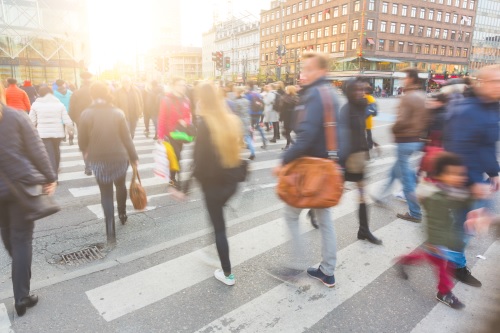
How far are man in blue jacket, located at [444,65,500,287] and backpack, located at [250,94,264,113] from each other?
9.51 m

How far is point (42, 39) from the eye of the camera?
4122cm

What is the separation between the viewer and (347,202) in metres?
5.96

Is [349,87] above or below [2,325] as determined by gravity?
above

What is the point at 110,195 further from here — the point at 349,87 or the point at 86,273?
the point at 349,87

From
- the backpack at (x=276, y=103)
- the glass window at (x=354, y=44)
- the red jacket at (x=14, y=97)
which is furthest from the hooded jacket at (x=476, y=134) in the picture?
the glass window at (x=354, y=44)

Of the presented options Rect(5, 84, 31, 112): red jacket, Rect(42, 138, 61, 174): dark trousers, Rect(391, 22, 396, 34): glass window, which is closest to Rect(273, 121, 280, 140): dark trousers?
Rect(42, 138, 61, 174): dark trousers

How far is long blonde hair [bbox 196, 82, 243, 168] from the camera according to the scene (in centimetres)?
310

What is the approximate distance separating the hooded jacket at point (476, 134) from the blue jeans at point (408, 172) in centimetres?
192

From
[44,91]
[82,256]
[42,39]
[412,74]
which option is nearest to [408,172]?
[412,74]

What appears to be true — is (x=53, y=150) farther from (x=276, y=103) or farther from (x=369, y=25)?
(x=369, y=25)

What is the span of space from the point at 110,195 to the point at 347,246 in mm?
3092

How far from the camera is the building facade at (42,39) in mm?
39156

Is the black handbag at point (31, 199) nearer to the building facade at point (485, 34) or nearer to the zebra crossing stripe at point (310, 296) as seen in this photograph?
the zebra crossing stripe at point (310, 296)

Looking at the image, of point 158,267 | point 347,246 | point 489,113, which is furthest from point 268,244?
point 489,113
